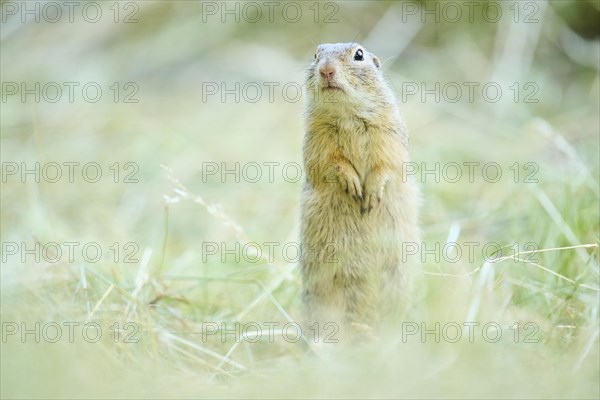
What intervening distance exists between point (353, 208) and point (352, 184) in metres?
0.14

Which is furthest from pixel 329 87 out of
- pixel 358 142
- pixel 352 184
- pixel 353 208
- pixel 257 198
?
pixel 257 198

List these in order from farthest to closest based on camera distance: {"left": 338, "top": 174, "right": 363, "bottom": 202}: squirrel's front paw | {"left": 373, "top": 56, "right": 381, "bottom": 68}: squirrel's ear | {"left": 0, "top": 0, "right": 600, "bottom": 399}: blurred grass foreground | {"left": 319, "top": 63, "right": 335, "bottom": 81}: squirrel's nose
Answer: {"left": 373, "top": 56, "right": 381, "bottom": 68}: squirrel's ear → {"left": 338, "top": 174, "right": 363, "bottom": 202}: squirrel's front paw → {"left": 319, "top": 63, "right": 335, "bottom": 81}: squirrel's nose → {"left": 0, "top": 0, "right": 600, "bottom": 399}: blurred grass foreground

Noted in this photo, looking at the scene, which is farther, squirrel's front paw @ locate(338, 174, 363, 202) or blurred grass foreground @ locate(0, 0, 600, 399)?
squirrel's front paw @ locate(338, 174, 363, 202)

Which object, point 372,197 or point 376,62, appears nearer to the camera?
point 372,197

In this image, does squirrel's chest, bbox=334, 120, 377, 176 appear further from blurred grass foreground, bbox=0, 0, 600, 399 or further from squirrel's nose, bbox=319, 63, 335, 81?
blurred grass foreground, bbox=0, 0, 600, 399

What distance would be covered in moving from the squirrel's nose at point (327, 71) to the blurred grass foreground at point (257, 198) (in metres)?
0.98

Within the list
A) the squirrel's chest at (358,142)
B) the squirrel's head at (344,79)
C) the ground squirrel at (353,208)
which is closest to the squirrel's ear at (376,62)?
the squirrel's head at (344,79)

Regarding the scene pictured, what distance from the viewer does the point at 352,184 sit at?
404 centimetres

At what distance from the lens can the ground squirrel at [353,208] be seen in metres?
4.08

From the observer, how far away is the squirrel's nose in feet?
12.8

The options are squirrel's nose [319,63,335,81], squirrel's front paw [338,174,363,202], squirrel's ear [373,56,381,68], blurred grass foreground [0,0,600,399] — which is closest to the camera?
blurred grass foreground [0,0,600,399]

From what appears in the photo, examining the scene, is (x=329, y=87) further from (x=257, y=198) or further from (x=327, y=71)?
(x=257, y=198)

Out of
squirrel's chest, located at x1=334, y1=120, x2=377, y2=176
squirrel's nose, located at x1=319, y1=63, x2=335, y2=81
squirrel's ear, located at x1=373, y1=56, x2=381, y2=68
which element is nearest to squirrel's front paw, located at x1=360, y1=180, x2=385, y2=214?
squirrel's chest, located at x1=334, y1=120, x2=377, y2=176

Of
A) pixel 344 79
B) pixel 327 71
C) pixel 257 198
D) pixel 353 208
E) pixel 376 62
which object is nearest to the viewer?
pixel 327 71
